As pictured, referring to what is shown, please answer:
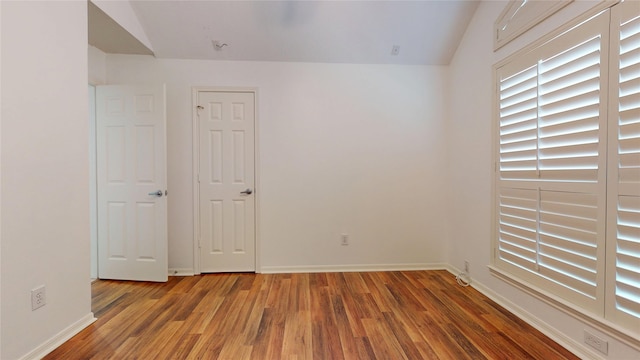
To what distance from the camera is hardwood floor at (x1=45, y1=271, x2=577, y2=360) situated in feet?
5.55

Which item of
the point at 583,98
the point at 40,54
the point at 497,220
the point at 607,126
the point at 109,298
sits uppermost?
the point at 40,54

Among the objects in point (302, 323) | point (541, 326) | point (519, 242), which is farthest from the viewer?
point (519, 242)

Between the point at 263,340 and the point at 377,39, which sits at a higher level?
the point at 377,39

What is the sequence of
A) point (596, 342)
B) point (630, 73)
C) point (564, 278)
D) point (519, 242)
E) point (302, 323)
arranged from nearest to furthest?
point (630, 73) → point (596, 342) → point (564, 278) → point (302, 323) → point (519, 242)

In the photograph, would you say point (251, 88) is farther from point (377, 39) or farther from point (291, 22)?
point (377, 39)

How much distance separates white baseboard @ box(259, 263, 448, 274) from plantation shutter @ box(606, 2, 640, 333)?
1771 millimetres

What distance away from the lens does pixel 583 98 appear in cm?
162

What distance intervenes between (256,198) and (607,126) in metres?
2.90

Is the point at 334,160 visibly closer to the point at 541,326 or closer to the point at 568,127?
the point at 568,127

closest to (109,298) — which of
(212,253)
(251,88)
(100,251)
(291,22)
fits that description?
(100,251)

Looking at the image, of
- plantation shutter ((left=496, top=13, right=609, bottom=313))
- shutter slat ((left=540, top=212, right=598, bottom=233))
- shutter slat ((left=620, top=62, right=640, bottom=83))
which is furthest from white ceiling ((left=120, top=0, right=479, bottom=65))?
shutter slat ((left=540, top=212, right=598, bottom=233))

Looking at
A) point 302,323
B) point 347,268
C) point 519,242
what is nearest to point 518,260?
point 519,242

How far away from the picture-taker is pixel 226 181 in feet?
10.1

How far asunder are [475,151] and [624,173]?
1.30 metres
